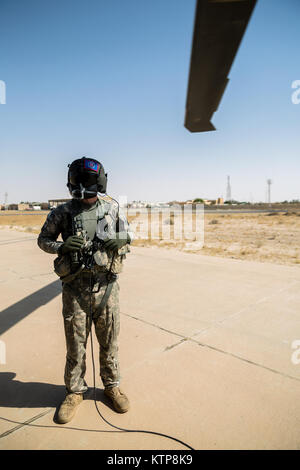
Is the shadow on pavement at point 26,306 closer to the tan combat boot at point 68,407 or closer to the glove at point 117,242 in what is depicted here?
the tan combat boot at point 68,407

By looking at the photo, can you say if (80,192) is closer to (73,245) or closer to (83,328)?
(73,245)

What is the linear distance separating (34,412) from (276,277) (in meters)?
5.36

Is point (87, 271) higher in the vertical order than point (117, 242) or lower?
lower

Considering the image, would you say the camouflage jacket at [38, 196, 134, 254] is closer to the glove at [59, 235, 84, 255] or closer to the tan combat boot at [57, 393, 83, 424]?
the glove at [59, 235, 84, 255]

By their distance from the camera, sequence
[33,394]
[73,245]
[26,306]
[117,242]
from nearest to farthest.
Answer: [73,245] < [117,242] < [33,394] < [26,306]

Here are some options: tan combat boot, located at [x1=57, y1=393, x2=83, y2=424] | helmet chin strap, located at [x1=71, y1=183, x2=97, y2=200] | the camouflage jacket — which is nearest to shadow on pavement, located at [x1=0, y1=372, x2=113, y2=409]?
tan combat boot, located at [x1=57, y1=393, x2=83, y2=424]

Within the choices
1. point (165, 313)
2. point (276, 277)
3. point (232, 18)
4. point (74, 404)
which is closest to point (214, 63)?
point (232, 18)

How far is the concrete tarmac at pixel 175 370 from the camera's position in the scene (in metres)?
1.91

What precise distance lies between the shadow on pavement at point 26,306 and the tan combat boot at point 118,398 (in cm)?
204

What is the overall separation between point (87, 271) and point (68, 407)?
1.00 m

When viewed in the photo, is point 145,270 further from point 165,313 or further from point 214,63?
point 214,63

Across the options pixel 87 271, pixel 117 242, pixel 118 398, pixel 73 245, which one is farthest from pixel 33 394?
pixel 117 242

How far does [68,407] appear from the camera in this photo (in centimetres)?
208

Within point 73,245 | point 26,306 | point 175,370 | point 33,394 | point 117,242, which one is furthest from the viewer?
point 26,306
